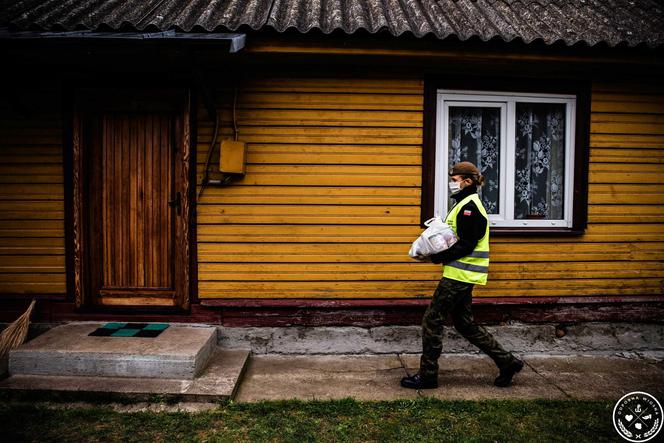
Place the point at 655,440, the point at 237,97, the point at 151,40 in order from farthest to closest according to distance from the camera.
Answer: the point at 237,97 → the point at 151,40 → the point at 655,440

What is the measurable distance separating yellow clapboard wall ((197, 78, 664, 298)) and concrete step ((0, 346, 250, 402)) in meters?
1.18

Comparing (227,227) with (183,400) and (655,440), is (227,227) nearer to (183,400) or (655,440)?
(183,400)

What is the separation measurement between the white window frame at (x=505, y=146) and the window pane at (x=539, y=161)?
69 millimetres

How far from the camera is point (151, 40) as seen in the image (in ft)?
13.0

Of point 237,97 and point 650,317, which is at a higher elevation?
point 237,97

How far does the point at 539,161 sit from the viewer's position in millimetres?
5484

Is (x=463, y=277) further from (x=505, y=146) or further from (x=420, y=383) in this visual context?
(x=505, y=146)

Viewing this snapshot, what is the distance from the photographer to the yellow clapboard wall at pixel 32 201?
5145 mm

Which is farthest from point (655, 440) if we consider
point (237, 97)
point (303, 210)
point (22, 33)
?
point (22, 33)

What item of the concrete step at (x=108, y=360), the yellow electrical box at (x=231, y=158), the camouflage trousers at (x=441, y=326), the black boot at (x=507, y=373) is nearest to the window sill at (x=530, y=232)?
the camouflage trousers at (x=441, y=326)

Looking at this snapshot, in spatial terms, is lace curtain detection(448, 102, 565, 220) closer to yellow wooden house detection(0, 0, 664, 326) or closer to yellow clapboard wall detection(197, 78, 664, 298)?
yellow wooden house detection(0, 0, 664, 326)

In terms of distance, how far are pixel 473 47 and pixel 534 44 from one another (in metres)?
0.63

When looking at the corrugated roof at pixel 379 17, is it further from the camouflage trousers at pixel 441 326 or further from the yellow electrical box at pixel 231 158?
the camouflage trousers at pixel 441 326

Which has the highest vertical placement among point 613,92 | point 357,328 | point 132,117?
point 613,92
